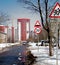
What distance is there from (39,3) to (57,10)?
12666 millimetres

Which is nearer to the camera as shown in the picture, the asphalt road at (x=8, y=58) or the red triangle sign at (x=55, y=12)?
the red triangle sign at (x=55, y=12)

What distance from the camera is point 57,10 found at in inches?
536

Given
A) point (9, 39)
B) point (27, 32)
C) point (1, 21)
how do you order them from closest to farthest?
point (1, 21) < point (9, 39) < point (27, 32)

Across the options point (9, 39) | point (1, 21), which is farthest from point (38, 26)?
point (9, 39)

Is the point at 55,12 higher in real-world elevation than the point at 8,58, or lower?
higher

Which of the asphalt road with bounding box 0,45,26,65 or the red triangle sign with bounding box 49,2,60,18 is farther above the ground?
the red triangle sign with bounding box 49,2,60,18

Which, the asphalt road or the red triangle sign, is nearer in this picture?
the red triangle sign

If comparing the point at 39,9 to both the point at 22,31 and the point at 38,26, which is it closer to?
the point at 38,26

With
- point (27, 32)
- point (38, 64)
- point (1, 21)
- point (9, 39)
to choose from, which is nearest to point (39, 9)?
point (38, 64)

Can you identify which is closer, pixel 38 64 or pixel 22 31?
pixel 38 64

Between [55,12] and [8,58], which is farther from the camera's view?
[8,58]

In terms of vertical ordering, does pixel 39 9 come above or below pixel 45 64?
above

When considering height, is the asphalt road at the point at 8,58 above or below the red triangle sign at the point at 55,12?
below

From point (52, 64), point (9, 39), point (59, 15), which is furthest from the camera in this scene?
point (9, 39)
